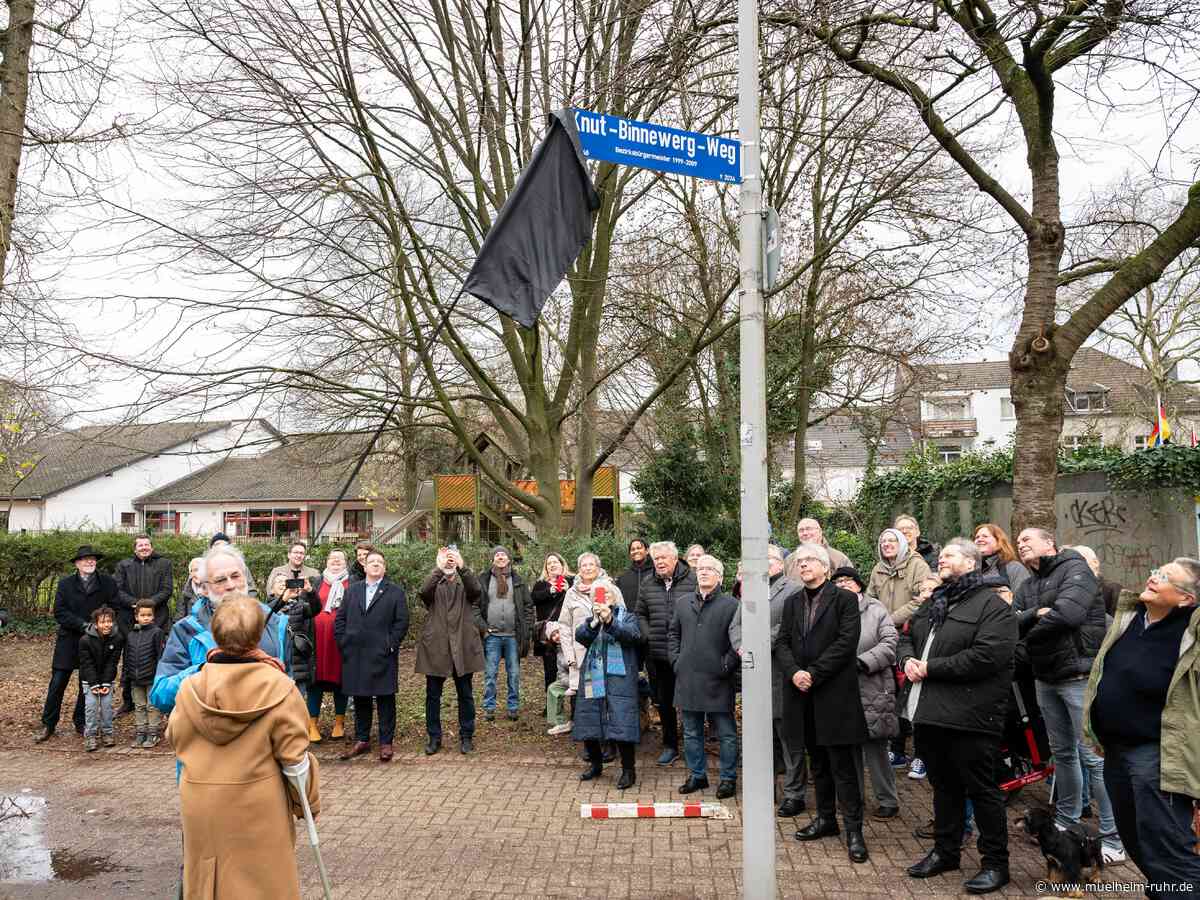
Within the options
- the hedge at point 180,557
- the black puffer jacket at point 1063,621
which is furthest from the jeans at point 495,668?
the black puffer jacket at point 1063,621

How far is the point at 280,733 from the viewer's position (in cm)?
375

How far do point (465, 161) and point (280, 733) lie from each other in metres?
12.7

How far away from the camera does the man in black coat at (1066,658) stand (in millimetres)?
5762

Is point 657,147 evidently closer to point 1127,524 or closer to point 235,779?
point 235,779

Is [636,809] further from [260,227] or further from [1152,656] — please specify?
[260,227]

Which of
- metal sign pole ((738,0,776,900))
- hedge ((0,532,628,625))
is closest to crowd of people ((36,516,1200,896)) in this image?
metal sign pole ((738,0,776,900))

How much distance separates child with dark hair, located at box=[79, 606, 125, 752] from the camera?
30.5ft

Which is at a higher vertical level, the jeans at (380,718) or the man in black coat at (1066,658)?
the man in black coat at (1066,658)

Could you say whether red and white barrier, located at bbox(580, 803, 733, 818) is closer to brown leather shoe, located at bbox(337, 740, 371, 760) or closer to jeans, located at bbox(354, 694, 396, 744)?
jeans, located at bbox(354, 694, 396, 744)

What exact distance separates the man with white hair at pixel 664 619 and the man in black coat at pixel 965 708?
3005mm

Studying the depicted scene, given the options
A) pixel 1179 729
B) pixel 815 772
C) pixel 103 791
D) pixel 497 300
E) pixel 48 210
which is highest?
pixel 48 210

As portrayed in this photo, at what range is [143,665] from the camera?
30.5ft

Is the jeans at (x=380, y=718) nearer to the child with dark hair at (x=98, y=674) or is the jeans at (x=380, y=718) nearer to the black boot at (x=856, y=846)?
the child with dark hair at (x=98, y=674)

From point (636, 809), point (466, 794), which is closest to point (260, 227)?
point (466, 794)
